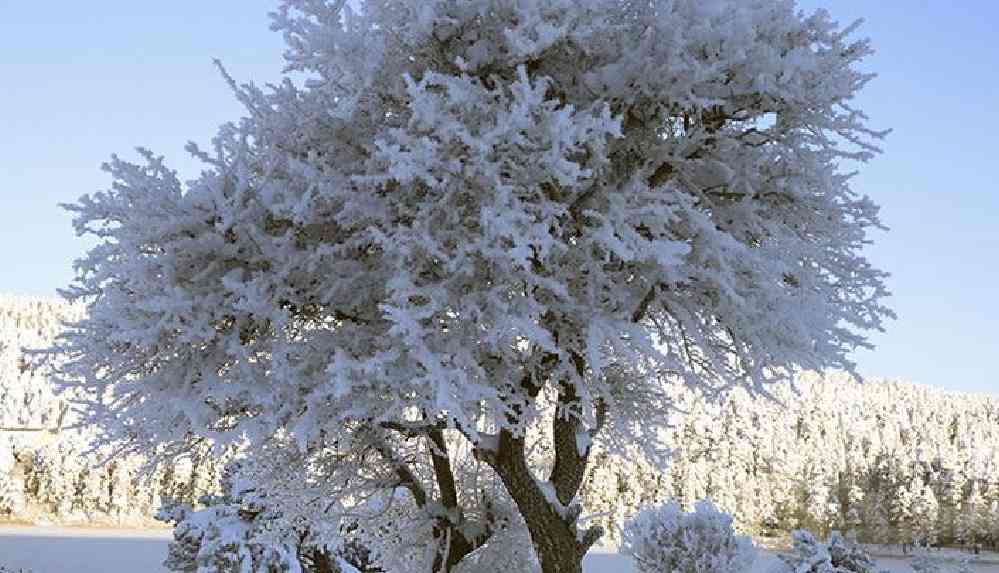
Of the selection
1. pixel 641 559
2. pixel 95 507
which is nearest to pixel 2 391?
pixel 95 507

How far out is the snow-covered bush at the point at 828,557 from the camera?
44.0 ft

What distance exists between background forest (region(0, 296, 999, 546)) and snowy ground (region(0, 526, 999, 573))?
3.08 meters

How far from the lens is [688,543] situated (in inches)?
488

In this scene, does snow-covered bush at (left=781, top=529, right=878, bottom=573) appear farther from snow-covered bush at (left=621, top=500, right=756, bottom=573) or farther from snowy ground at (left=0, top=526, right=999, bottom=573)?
snowy ground at (left=0, top=526, right=999, bottom=573)

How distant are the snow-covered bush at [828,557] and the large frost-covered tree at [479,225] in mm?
6097

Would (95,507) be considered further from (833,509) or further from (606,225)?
(606,225)

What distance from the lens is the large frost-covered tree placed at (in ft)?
22.7

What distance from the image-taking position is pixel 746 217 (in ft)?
28.5

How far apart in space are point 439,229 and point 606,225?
1.42 meters

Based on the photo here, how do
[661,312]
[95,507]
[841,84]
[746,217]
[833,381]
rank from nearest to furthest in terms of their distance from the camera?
[841,84]
[746,217]
[661,312]
[95,507]
[833,381]

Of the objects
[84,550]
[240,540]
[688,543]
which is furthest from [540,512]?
[84,550]

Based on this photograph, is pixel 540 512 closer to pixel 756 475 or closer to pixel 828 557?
pixel 828 557

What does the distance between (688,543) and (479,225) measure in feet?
24.2

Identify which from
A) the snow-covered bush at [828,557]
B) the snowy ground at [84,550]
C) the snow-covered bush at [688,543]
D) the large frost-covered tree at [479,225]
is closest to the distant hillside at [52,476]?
the snowy ground at [84,550]
